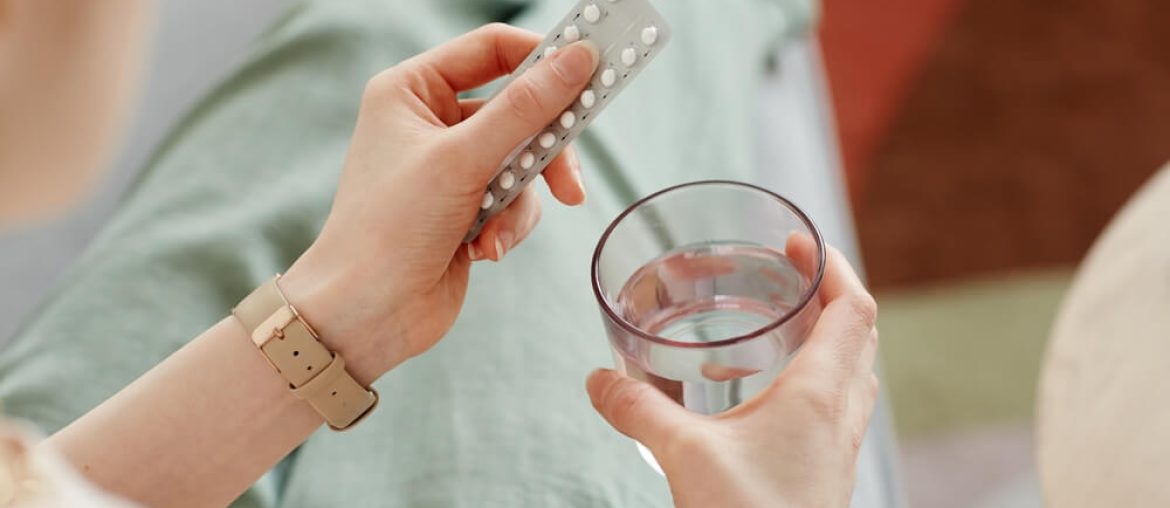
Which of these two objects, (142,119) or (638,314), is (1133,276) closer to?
(638,314)

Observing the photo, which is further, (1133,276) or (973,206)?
A: (973,206)

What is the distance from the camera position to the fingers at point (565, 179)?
0.75 m

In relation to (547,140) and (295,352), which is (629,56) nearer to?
(547,140)

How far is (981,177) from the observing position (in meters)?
1.73

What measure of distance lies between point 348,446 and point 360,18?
39 cm

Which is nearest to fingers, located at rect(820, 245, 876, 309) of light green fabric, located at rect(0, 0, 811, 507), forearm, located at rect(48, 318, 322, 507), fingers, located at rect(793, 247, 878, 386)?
fingers, located at rect(793, 247, 878, 386)

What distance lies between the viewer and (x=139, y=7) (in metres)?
0.58

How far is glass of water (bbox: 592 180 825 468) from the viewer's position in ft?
2.16

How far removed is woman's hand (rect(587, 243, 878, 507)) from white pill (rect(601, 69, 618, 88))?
16 cm

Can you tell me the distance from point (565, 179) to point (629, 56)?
11cm

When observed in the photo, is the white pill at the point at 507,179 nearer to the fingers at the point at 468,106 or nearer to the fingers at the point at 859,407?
the fingers at the point at 468,106

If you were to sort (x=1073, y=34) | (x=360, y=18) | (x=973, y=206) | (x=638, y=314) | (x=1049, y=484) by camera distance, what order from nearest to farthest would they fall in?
(x=638, y=314) < (x=1049, y=484) < (x=360, y=18) < (x=973, y=206) < (x=1073, y=34)

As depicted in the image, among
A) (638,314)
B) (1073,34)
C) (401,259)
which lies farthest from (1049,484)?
(1073,34)

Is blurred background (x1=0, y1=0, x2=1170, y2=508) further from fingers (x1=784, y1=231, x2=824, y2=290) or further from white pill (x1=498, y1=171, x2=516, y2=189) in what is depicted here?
fingers (x1=784, y1=231, x2=824, y2=290)
